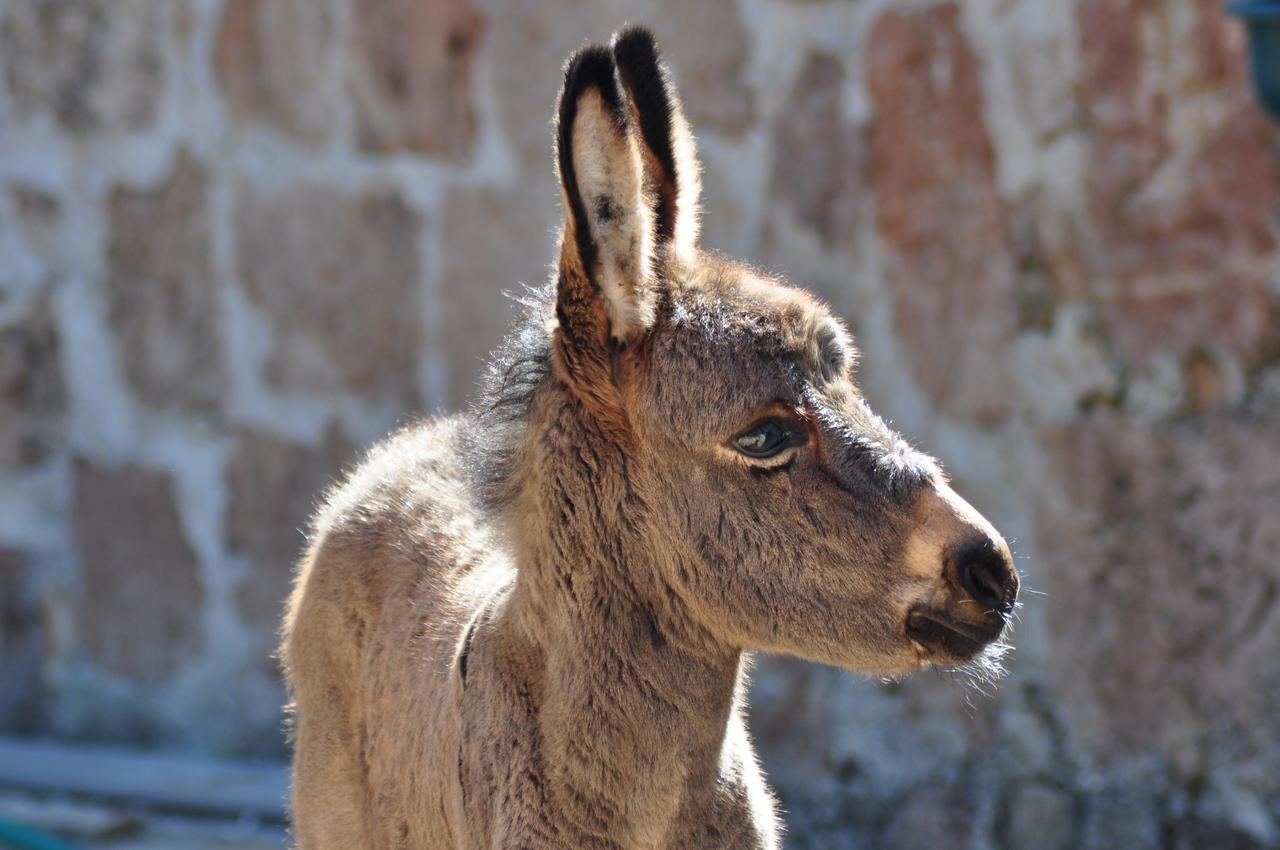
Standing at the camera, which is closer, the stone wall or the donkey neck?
the donkey neck

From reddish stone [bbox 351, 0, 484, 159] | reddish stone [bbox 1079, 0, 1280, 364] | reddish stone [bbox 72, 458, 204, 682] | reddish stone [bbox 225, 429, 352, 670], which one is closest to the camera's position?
reddish stone [bbox 1079, 0, 1280, 364]

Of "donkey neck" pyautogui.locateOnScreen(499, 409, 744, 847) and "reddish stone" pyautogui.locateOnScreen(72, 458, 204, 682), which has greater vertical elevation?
"donkey neck" pyautogui.locateOnScreen(499, 409, 744, 847)

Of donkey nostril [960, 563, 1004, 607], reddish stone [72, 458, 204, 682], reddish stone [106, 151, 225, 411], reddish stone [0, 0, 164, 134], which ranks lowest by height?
reddish stone [72, 458, 204, 682]

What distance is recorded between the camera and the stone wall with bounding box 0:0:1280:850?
3732 millimetres

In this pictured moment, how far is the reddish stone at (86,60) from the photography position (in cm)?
493

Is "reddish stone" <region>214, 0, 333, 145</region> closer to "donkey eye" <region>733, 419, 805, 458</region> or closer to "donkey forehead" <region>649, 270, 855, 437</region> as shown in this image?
"donkey forehead" <region>649, 270, 855, 437</region>

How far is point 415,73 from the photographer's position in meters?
4.58

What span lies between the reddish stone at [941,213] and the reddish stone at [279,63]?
1.70 m

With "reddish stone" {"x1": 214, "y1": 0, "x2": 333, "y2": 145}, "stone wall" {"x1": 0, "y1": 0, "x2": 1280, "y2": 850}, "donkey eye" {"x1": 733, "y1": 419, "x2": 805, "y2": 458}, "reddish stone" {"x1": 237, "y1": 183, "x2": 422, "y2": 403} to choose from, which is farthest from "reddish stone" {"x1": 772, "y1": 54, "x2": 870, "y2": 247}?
"donkey eye" {"x1": 733, "y1": 419, "x2": 805, "y2": 458}

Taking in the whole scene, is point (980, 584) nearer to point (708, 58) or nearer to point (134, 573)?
point (708, 58)

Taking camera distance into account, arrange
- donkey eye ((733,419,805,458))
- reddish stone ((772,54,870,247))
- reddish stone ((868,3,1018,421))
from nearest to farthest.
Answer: donkey eye ((733,419,805,458)), reddish stone ((868,3,1018,421)), reddish stone ((772,54,870,247))

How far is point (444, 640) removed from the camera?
2.76 m

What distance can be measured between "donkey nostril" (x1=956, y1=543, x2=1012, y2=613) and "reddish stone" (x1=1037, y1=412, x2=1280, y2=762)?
5.78 feet

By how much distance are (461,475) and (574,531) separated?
0.64 meters
